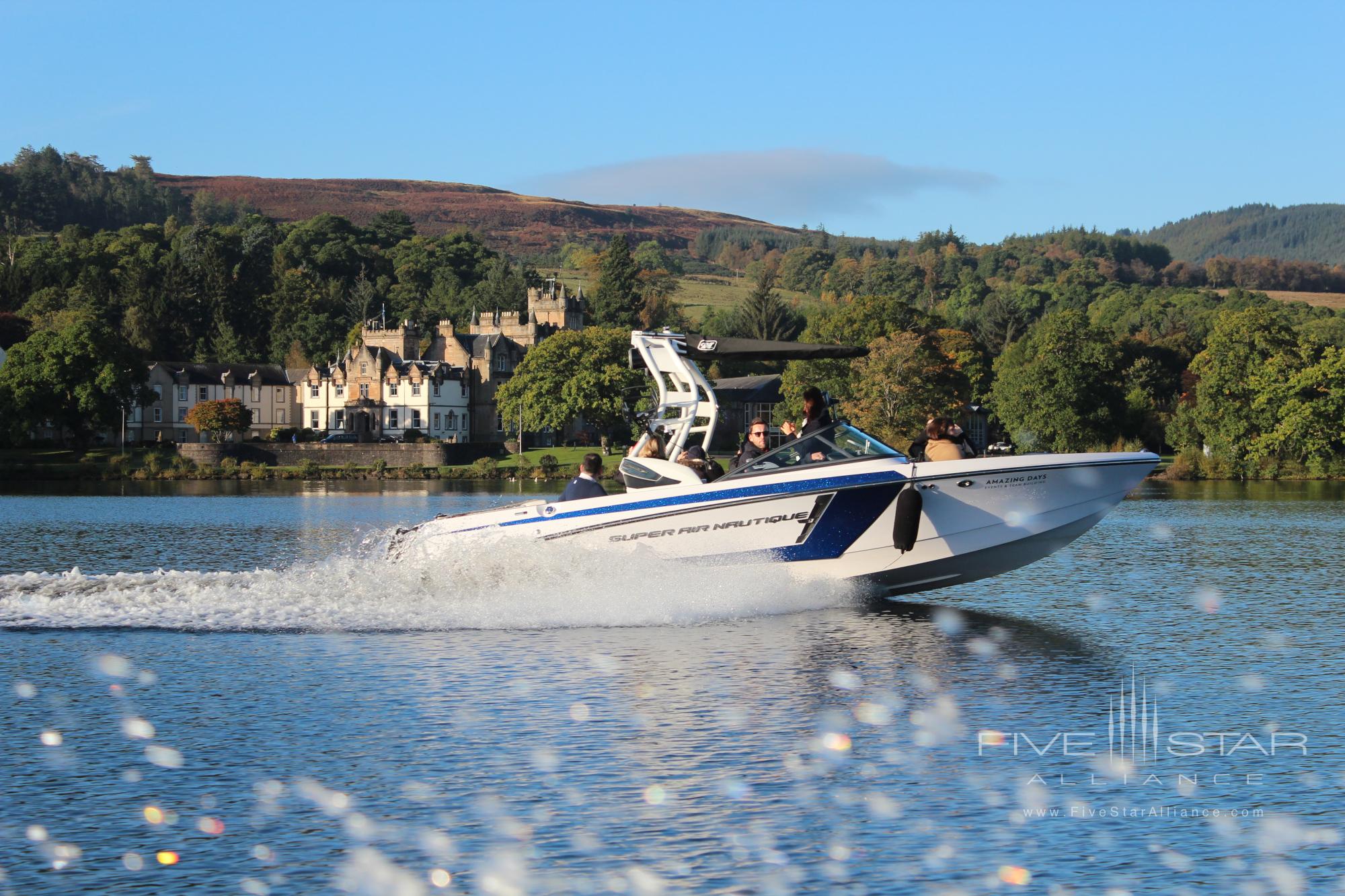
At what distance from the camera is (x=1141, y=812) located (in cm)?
1014

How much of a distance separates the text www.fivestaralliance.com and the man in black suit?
1002 centimetres

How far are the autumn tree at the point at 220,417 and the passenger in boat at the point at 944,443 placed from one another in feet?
369

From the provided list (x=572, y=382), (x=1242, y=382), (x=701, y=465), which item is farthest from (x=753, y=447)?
(x=572, y=382)

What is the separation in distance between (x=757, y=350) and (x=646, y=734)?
26.6 feet

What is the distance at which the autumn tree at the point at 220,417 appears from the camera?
4894 inches

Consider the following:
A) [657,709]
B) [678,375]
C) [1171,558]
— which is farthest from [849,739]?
[1171,558]

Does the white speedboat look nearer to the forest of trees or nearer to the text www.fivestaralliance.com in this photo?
the text www.fivestaralliance.com

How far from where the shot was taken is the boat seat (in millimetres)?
18766

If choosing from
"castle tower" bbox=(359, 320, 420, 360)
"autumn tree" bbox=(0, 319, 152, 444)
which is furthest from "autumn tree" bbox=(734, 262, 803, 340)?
"autumn tree" bbox=(0, 319, 152, 444)

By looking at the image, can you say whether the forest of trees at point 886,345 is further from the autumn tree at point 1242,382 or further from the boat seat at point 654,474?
the boat seat at point 654,474

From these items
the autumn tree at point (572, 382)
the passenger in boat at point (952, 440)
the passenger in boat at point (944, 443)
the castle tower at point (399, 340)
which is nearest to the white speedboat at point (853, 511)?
the passenger in boat at point (944, 443)

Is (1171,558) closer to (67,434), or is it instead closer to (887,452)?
(887,452)

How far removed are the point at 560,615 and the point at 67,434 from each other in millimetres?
120770

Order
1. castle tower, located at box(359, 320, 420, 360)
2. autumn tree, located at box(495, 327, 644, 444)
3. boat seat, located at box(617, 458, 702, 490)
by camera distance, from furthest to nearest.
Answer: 1. castle tower, located at box(359, 320, 420, 360)
2. autumn tree, located at box(495, 327, 644, 444)
3. boat seat, located at box(617, 458, 702, 490)
